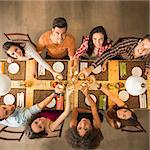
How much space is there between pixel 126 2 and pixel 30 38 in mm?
761

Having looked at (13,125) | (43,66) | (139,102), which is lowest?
(13,125)

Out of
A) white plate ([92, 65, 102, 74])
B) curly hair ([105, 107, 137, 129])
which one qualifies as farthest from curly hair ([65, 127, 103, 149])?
white plate ([92, 65, 102, 74])

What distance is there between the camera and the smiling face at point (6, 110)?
220 cm

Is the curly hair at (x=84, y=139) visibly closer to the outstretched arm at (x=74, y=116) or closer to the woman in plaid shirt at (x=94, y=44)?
the outstretched arm at (x=74, y=116)

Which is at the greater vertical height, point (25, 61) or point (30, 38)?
point (30, 38)

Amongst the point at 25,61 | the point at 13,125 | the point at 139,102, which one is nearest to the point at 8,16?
the point at 25,61

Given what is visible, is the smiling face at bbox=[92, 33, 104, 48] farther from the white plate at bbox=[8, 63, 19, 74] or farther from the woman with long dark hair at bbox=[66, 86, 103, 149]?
the white plate at bbox=[8, 63, 19, 74]

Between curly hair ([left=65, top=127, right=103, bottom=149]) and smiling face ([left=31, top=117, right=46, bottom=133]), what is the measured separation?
6.7 inches

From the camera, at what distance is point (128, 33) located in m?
2.46

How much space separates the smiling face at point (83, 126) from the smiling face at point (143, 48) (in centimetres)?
56

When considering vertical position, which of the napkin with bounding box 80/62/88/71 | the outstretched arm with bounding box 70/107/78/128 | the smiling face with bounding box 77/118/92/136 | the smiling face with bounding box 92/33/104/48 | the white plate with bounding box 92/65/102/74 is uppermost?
the smiling face with bounding box 92/33/104/48

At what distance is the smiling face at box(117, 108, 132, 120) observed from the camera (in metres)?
2.24

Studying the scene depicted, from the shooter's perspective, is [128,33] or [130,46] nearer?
[130,46]

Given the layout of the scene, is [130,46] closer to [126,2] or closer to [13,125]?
[126,2]
